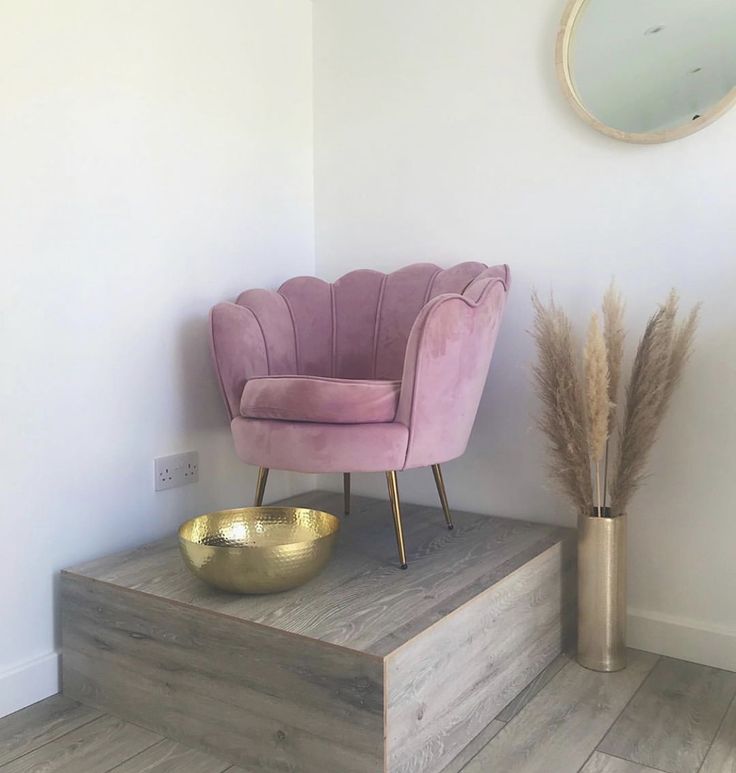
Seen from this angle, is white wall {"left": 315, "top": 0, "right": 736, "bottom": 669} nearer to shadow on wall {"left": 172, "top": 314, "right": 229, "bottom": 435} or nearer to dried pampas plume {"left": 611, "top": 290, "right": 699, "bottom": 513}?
dried pampas plume {"left": 611, "top": 290, "right": 699, "bottom": 513}

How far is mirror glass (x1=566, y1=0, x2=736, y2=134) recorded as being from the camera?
6.41 feet

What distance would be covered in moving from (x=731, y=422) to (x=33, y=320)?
1.73m

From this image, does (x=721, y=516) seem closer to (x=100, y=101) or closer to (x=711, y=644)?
(x=711, y=644)

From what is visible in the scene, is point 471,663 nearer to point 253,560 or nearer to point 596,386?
point 253,560

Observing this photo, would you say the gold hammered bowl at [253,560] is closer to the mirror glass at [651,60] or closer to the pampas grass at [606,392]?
the pampas grass at [606,392]

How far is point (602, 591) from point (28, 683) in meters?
1.40

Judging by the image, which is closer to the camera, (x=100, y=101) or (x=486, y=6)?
(x=100, y=101)

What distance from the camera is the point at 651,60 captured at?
6.75 ft

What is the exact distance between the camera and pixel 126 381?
2.07m

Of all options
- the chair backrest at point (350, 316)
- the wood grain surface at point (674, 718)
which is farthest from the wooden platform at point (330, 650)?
the chair backrest at point (350, 316)

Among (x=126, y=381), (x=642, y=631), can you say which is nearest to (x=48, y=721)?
(x=126, y=381)

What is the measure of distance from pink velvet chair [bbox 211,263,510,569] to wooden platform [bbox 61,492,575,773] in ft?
0.71

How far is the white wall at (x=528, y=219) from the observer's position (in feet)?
6.61

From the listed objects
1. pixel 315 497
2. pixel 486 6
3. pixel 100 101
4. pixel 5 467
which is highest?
pixel 486 6
